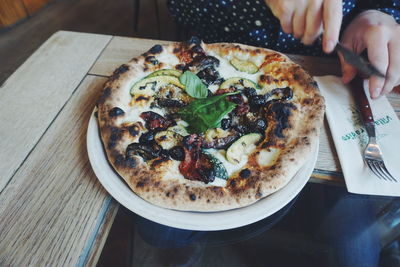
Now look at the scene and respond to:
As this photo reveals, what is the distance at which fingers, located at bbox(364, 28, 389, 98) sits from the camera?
1201 mm

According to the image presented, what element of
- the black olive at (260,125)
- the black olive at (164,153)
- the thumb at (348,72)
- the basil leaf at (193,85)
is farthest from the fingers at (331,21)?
the black olive at (164,153)

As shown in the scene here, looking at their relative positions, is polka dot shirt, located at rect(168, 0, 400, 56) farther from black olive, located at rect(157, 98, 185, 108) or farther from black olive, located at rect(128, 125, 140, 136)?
black olive, located at rect(128, 125, 140, 136)

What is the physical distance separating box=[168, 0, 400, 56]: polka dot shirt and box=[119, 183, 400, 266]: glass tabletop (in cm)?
96

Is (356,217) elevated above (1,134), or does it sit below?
below

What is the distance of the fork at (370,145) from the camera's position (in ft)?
3.42

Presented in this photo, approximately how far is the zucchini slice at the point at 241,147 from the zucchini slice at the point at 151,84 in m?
0.39

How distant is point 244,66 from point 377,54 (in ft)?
1.77

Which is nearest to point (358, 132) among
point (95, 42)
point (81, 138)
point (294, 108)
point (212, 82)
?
point (294, 108)

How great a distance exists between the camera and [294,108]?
1174mm

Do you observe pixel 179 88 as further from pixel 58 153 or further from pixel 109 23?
pixel 109 23

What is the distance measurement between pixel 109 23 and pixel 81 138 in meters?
A: 3.56

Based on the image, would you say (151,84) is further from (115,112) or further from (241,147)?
(241,147)

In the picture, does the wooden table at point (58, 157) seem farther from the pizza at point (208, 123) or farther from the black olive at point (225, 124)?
the black olive at point (225, 124)

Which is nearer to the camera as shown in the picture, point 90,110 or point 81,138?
point 81,138
